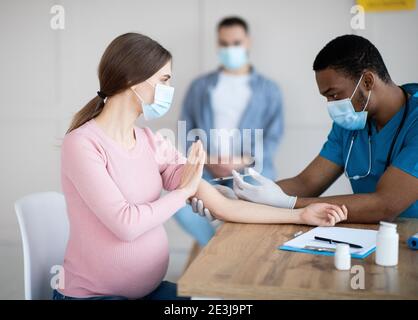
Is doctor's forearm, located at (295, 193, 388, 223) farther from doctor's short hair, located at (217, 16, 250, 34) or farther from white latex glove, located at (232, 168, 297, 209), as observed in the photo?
doctor's short hair, located at (217, 16, 250, 34)

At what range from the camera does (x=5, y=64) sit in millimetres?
3771

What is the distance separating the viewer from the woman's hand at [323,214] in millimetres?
1683

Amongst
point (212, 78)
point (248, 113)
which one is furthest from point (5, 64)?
point (248, 113)

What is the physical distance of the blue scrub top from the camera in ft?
5.67

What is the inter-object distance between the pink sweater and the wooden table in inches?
7.3

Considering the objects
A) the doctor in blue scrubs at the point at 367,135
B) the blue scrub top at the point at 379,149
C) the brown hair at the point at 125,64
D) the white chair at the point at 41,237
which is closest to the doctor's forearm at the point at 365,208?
the doctor in blue scrubs at the point at 367,135

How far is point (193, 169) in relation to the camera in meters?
1.61

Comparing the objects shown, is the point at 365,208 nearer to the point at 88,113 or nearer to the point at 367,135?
the point at 367,135

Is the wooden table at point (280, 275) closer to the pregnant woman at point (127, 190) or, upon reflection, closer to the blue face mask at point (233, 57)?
the pregnant woman at point (127, 190)

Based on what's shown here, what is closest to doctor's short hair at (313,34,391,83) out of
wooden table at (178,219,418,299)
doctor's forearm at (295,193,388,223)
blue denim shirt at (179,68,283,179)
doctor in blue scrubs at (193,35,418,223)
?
doctor in blue scrubs at (193,35,418,223)

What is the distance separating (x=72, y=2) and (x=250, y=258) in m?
2.78

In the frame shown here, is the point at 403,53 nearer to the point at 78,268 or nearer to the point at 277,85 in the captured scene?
the point at 277,85

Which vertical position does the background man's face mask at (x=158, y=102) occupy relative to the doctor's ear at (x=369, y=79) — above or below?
below

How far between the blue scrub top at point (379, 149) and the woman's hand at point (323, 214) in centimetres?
23
